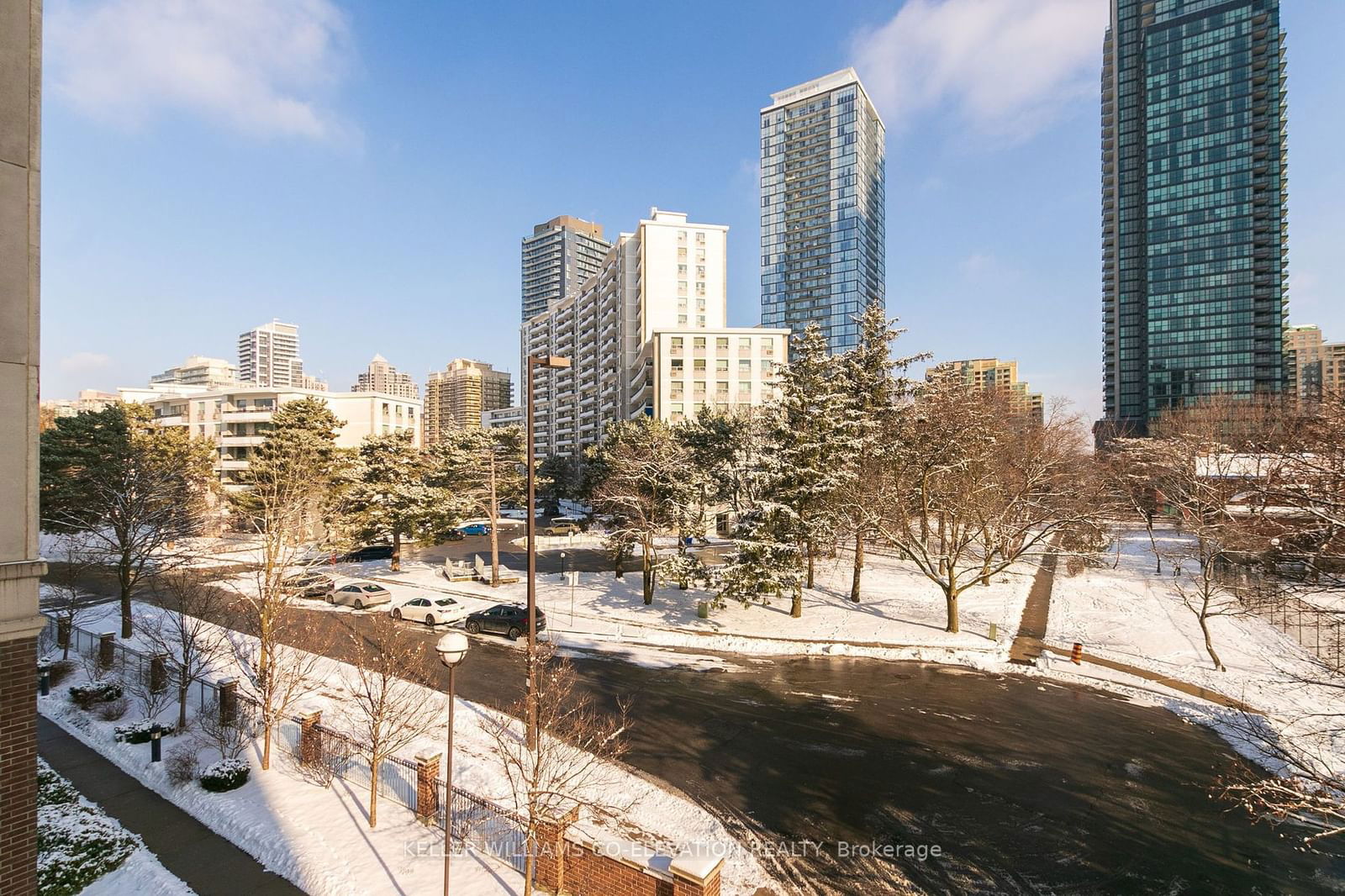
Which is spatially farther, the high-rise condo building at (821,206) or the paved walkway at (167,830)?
the high-rise condo building at (821,206)

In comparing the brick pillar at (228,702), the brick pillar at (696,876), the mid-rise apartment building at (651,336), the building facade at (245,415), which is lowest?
the brick pillar at (228,702)

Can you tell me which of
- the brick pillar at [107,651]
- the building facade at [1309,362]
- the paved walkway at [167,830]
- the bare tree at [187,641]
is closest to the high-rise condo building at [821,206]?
the building facade at [1309,362]

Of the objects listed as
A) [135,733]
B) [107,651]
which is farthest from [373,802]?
[107,651]

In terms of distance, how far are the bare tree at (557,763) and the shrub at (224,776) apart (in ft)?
16.5

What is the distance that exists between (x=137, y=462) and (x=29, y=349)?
2410 centimetres

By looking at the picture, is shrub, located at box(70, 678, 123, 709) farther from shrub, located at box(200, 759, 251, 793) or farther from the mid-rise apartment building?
the mid-rise apartment building

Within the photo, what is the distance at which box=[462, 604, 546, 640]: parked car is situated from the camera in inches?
981

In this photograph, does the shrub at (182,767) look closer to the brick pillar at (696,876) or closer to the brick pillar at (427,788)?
the brick pillar at (427,788)

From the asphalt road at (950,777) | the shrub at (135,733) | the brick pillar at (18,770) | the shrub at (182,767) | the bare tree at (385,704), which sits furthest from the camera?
the shrub at (135,733)

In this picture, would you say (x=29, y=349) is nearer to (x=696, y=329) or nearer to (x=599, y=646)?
(x=599, y=646)

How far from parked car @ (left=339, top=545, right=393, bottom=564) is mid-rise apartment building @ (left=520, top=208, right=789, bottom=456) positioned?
20804 millimetres

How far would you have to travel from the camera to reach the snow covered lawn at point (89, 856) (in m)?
9.68

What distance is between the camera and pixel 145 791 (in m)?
12.8

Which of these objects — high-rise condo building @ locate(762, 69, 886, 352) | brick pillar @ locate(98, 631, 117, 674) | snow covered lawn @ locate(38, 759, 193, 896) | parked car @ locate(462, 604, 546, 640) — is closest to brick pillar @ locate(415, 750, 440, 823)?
snow covered lawn @ locate(38, 759, 193, 896)
